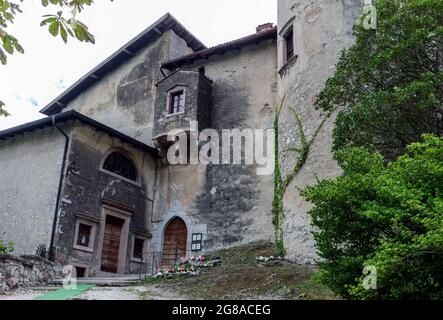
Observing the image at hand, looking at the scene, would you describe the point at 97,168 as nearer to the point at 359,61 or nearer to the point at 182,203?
the point at 182,203

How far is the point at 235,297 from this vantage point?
1107 cm

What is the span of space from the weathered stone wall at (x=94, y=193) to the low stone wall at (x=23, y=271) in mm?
1272

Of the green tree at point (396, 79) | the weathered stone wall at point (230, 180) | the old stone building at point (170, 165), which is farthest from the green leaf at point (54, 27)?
the weathered stone wall at point (230, 180)

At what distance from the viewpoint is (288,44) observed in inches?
686

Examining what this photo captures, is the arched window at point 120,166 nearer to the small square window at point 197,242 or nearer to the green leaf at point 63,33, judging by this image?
the small square window at point 197,242

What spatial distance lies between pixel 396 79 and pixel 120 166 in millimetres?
12043

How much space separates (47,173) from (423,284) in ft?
46.3

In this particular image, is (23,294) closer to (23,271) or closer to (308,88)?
(23,271)

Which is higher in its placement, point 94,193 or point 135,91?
point 135,91

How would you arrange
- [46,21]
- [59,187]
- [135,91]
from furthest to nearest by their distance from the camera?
[135,91] < [59,187] < [46,21]

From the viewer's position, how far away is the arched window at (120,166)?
63.2 feet

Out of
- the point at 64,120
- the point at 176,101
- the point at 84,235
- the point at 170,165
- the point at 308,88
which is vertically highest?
the point at 176,101

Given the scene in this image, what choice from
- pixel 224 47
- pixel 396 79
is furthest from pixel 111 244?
pixel 396 79

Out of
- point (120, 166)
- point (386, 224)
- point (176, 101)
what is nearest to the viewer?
point (386, 224)
